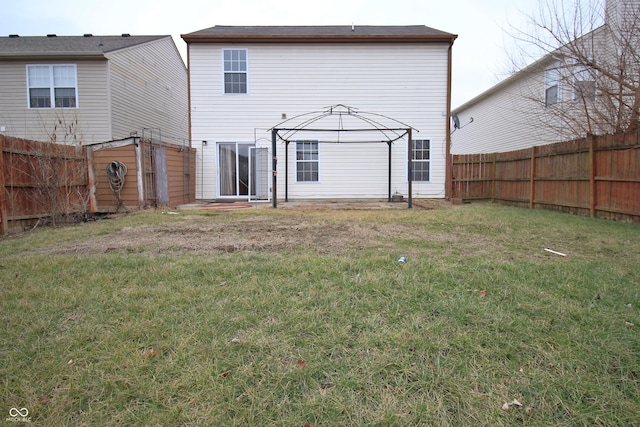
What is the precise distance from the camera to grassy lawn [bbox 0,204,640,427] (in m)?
1.84

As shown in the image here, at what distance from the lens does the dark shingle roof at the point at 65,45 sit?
44.0 feet

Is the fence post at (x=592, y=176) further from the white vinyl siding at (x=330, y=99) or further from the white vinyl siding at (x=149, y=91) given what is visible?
the white vinyl siding at (x=149, y=91)

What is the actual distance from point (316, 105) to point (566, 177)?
329 inches

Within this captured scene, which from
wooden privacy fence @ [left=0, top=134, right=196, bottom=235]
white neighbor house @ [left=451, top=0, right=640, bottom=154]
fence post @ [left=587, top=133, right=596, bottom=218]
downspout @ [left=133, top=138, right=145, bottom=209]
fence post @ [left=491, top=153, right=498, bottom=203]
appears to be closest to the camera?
wooden privacy fence @ [left=0, top=134, right=196, bottom=235]

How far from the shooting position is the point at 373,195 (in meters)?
13.9

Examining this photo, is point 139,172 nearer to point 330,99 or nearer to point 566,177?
point 330,99

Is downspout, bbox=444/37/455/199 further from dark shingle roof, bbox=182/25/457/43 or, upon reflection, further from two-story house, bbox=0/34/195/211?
two-story house, bbox=0/34/195/211

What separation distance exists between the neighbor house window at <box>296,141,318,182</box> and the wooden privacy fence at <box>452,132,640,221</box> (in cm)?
507

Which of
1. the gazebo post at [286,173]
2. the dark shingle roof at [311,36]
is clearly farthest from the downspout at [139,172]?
the dark shingle roof at [311,36]

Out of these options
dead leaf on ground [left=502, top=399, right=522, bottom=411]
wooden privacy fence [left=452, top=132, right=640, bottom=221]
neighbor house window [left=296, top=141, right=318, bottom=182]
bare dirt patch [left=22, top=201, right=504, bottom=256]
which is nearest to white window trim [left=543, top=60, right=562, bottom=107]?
wooden privacy fence [left=452, top=132, right=640, bottom=221]

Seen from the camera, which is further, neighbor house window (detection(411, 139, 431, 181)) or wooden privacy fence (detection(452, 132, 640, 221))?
neighbor house window (detection(411, 139, 431, 181))

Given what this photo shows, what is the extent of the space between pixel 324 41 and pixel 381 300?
12670mm

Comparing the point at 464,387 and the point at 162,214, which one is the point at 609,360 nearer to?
the point at 464,387

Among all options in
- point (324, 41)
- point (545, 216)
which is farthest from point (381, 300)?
point (324, 41)
